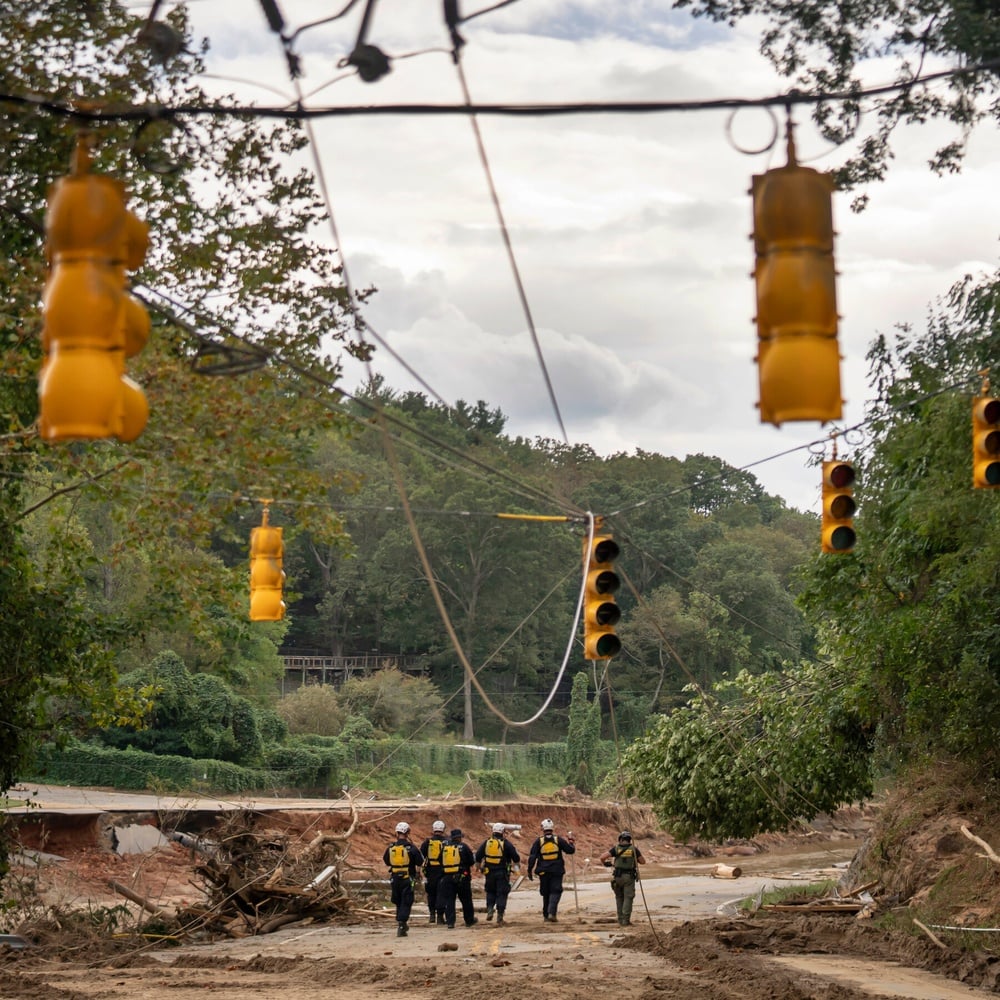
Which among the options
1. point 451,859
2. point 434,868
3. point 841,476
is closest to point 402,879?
point 451,859

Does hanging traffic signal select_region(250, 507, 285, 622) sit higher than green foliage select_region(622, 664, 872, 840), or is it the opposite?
hanging traffic signal select_region(250, 507, 285, 622)

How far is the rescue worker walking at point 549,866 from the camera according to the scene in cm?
2522

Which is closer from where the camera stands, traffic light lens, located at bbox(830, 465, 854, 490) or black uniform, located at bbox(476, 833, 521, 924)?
traffic light lens, located at bbox(830, 465, 854, 490)

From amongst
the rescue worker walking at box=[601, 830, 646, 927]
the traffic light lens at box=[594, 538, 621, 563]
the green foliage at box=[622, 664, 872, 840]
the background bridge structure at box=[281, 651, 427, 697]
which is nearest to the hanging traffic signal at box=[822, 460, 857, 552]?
the traffic light lens at box=[594, 538, 621, 563]

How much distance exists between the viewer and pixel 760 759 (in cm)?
2680

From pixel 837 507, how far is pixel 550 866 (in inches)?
566

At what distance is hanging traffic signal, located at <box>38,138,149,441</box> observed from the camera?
5.44 meters

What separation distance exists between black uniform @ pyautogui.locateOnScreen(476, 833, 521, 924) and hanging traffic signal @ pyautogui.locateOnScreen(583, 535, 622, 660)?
43.7ft

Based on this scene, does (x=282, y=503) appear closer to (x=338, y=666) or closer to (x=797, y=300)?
(x=797, y=300)

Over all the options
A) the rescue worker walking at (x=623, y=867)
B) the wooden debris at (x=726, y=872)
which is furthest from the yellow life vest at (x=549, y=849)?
the wooden debris at (x=726, y=872)

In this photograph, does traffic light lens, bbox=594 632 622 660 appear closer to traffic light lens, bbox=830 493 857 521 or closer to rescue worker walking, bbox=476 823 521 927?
traffic light lens, bbox=830 493 857 521

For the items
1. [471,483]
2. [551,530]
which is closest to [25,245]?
[471,483]

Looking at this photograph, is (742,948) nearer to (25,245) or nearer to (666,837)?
(25,245)

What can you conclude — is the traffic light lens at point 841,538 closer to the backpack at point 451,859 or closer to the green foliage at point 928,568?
the green foliage at point 928,568
